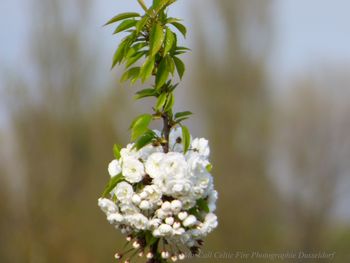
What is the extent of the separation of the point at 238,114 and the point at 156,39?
499 inches

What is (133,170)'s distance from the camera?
2.12 m

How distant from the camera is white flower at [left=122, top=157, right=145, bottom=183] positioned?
2.10m

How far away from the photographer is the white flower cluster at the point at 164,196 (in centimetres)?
Result: 205

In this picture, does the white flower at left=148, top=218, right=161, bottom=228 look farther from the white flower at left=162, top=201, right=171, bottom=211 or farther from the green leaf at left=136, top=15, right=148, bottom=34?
the green leaf at left=136, top=15, right=148, bottom=34

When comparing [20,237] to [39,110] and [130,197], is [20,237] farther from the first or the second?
[130,197]

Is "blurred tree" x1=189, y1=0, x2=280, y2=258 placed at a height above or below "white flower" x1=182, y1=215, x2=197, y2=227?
above

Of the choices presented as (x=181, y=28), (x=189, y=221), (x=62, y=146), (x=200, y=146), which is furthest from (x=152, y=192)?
(x=62, y=146)

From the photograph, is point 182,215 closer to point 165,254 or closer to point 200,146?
point 165,254

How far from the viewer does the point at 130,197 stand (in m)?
2.08

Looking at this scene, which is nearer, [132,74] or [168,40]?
[168,40]

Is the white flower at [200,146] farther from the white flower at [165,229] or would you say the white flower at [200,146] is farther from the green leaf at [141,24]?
the green leaf at [141,24]

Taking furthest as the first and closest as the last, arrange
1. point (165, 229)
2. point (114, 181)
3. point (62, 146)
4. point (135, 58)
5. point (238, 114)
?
1. point (238, 114)
2. point (62, 146)
3. point (135, 58)
4. point (114, 181)
5. point (165, 229)

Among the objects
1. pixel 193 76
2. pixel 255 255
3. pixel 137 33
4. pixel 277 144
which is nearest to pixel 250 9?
pixel 193 76

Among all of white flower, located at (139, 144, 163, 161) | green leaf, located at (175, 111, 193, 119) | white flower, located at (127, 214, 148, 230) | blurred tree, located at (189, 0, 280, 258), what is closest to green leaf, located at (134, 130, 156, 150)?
white flower, located at (139, 144, 163, 161)
